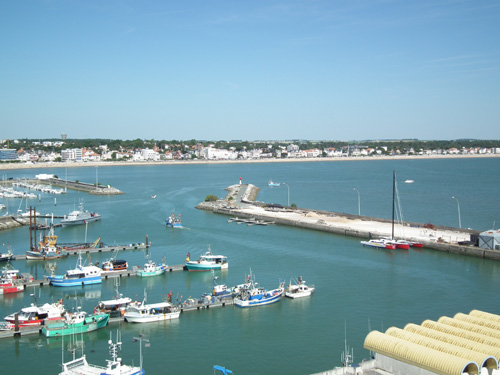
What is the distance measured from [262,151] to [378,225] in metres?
149

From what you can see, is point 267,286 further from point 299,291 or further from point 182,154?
point 182,154

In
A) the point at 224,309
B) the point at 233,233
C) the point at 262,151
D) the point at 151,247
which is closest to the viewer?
the point at 224,309

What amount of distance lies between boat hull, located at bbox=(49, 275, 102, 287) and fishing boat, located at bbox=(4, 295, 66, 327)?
4.93m

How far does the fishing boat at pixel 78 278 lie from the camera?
2356 centimetres

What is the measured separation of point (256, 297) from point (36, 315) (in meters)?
8.29

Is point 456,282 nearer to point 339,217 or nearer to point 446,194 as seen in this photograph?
point 339,217

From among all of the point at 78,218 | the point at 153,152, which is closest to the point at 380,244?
the point at 78,218

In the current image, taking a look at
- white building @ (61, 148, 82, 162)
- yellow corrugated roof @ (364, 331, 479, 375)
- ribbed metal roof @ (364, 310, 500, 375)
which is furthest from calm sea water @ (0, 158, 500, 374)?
white building @ (61, 148, 82, 162)

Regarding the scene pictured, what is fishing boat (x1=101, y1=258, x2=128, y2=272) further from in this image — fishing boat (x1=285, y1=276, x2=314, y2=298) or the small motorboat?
fishing boat (x1=285, y1=276, x2=314, y2=298)

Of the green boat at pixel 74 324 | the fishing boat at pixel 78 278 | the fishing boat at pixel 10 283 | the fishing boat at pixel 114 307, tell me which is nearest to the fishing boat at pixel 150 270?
the fishing boat at pixel 78 278

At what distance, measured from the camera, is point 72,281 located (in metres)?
23.7

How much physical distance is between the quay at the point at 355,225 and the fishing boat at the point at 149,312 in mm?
17743

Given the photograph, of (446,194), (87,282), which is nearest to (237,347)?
(87,282)

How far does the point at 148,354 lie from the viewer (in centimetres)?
1628
